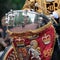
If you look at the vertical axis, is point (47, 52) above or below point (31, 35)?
below

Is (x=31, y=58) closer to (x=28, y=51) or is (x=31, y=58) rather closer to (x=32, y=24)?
(x=28, y=51)

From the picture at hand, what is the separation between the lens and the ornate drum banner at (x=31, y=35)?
249 centimetres

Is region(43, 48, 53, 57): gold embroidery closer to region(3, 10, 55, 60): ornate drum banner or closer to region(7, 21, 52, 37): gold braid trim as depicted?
region(3, 10, 55, 60): ornate drum banner

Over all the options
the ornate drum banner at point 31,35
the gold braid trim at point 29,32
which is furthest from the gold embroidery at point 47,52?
the gold braid trim at point 29,32

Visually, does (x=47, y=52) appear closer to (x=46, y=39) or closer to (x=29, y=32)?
(x=46, y=39)

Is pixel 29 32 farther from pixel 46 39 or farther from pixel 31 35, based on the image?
pixel 46 39

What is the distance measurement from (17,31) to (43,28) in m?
0.18

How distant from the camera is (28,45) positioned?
251cm

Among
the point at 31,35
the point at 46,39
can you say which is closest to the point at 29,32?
the point at 31,35

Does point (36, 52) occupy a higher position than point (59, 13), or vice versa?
point (59, 13)

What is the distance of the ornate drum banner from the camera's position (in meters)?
2.49

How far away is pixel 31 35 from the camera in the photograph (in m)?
2.48

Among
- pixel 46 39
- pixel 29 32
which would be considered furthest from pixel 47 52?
pixel 29 32

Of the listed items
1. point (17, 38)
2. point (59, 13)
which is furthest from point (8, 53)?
point (59, 13)
